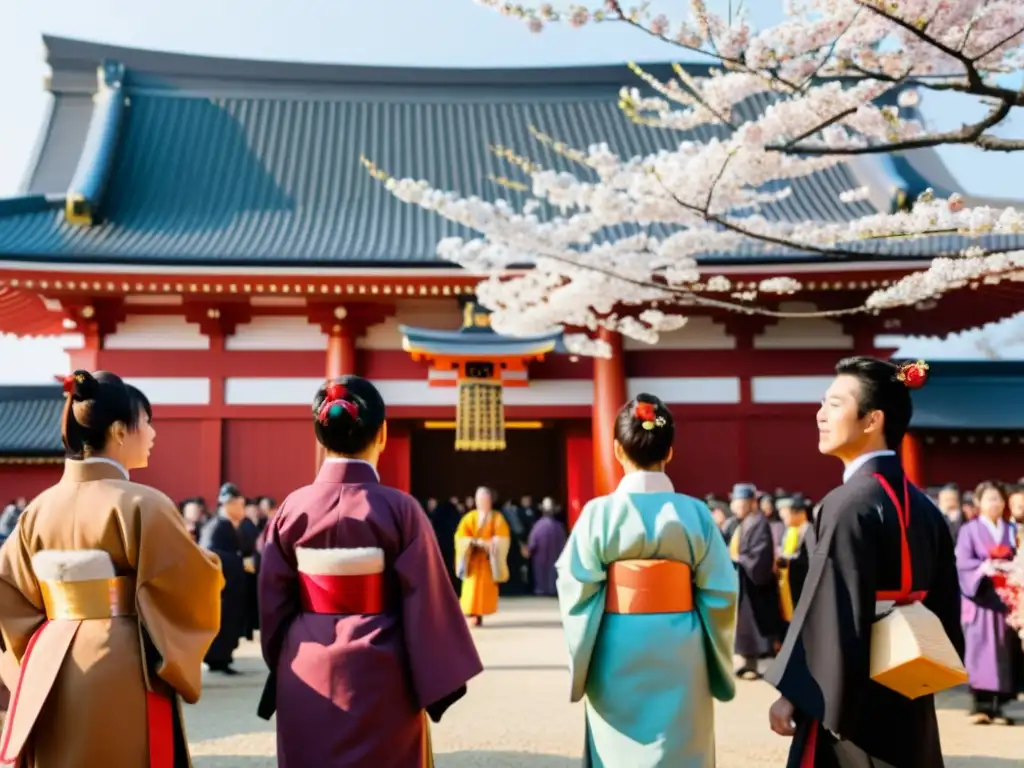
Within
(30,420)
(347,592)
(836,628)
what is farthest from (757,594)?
(30,420)

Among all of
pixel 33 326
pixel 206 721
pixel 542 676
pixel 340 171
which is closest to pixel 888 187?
pixel 340 171

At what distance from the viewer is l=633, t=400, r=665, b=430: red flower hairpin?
10.6ft

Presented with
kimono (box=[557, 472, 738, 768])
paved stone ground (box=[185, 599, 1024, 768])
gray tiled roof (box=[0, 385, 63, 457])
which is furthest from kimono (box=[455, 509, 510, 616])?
kimono (box=[557, 472, 738, 768])

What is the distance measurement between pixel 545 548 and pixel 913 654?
34.9 ft

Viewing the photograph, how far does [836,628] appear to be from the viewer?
101 inches

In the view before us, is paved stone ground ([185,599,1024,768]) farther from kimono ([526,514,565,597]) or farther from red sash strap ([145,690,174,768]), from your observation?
kimono ([526,514,565,597])

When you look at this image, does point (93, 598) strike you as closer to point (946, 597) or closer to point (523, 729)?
point (946, 597)

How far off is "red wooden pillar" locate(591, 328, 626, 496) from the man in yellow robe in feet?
6.42

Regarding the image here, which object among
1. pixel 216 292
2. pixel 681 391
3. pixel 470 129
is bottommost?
pixel 681 391

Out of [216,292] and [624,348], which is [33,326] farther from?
[624,348]

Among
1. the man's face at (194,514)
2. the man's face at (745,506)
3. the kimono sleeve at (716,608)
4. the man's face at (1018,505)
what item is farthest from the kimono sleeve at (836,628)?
the man's face at (194,514)

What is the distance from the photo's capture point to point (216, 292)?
1076 cm

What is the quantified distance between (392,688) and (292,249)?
351 inches

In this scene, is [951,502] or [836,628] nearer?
[836,628]
